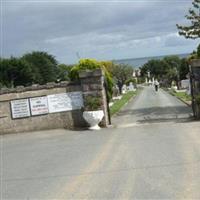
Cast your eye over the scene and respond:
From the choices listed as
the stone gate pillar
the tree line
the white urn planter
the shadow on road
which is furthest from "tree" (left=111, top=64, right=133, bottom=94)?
the white urn planter

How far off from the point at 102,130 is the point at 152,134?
2586 mm

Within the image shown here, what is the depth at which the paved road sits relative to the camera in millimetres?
7629

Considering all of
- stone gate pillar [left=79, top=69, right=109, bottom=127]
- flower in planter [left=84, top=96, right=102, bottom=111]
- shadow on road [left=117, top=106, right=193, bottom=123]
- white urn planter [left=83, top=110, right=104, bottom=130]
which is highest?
stone gate pillar [left=79, top=69, right=109, bottom=127]

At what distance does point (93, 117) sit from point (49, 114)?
5.47 ft

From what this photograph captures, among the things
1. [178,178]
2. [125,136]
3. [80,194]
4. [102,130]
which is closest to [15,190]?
[80,194]

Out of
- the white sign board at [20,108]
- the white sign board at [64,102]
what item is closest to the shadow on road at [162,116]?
the white sign board at [64,102]

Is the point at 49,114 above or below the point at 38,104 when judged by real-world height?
below

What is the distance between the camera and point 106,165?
32.3ft

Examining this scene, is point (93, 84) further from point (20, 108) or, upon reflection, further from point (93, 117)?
point (20, 108)

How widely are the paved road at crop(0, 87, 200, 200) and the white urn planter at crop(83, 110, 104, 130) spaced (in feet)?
3.66

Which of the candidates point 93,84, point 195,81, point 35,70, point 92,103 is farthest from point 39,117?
point 35,70

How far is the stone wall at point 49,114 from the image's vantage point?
57.2 feet

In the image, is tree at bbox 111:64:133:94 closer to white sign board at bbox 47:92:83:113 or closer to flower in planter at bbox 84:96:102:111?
white sign board at bbox 47:92:83:113

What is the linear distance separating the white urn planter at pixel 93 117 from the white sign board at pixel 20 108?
212cm
